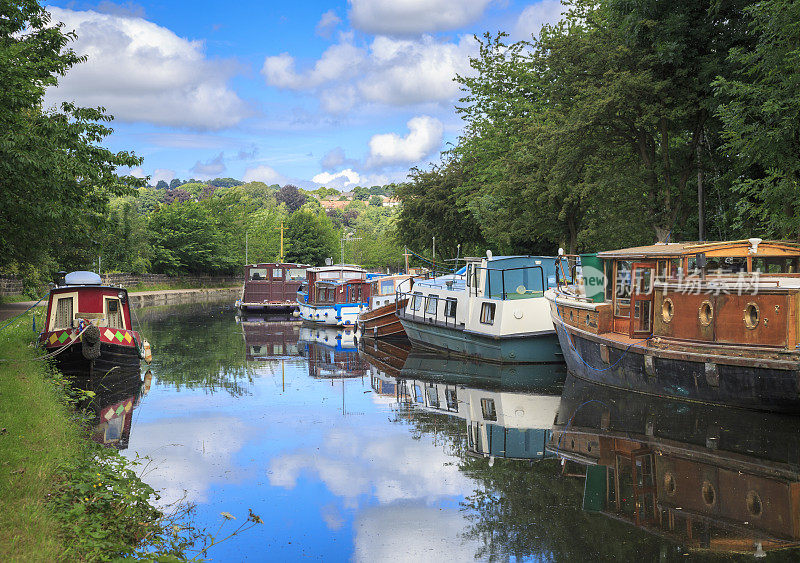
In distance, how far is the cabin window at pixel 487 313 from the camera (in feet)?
78.6

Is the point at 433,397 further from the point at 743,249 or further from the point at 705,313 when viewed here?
the point at 743,249

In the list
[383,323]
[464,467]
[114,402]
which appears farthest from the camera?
[383,323]

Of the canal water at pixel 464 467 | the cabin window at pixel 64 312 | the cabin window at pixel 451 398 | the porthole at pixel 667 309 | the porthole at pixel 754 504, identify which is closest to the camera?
the canal water at pixel 464 467

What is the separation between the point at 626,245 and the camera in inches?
1335

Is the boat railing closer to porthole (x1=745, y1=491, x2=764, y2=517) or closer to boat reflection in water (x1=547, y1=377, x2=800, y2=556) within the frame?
boat reflection in water (x1=547, y1=377, x2=800, y2=556)

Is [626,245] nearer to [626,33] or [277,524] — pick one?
[626,33]

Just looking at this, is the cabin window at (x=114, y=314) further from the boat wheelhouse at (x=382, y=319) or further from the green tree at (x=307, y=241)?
the green tree at (x=307, y=241)

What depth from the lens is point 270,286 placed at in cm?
5259

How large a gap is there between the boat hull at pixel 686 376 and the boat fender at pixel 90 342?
43.2ft

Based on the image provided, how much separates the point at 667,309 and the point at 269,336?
23.2 meters

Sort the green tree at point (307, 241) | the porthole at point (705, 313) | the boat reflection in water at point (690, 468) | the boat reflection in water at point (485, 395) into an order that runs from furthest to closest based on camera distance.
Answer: the green tree at point (307, 241) < the porthole at point (705, 313) < the boat reflection in water at point (485, 395) < the boat reflection in water at point (690, 468)

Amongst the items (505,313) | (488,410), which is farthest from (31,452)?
(505,313)

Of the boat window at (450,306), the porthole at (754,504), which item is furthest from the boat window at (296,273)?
the porthole at (754,504)

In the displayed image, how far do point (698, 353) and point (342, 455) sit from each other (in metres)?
7.82
